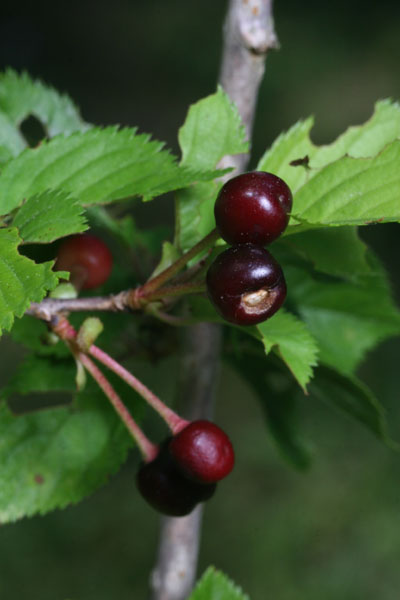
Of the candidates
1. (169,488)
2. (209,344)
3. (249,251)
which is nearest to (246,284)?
(249,251)

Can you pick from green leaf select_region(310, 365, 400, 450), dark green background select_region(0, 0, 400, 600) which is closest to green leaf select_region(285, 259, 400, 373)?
green leaf select_region(310, 365, 400, 450)

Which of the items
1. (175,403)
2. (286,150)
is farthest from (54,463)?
(286,150)

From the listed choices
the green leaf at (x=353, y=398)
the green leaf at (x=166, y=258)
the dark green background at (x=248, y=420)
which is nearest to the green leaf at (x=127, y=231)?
the green leaf at (x=166, y=258)

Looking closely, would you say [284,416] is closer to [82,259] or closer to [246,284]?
[82,259]

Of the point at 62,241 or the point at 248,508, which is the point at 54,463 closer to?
the point at 62,241

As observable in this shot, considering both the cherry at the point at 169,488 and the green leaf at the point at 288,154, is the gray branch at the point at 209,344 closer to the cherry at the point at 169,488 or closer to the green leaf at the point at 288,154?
the green leaf at the point at 288,154

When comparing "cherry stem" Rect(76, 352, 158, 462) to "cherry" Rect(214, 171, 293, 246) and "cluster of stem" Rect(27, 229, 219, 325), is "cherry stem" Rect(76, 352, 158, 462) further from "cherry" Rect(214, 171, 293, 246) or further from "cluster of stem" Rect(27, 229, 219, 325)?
"cherry" Rect(214, 171, 293, 246)
